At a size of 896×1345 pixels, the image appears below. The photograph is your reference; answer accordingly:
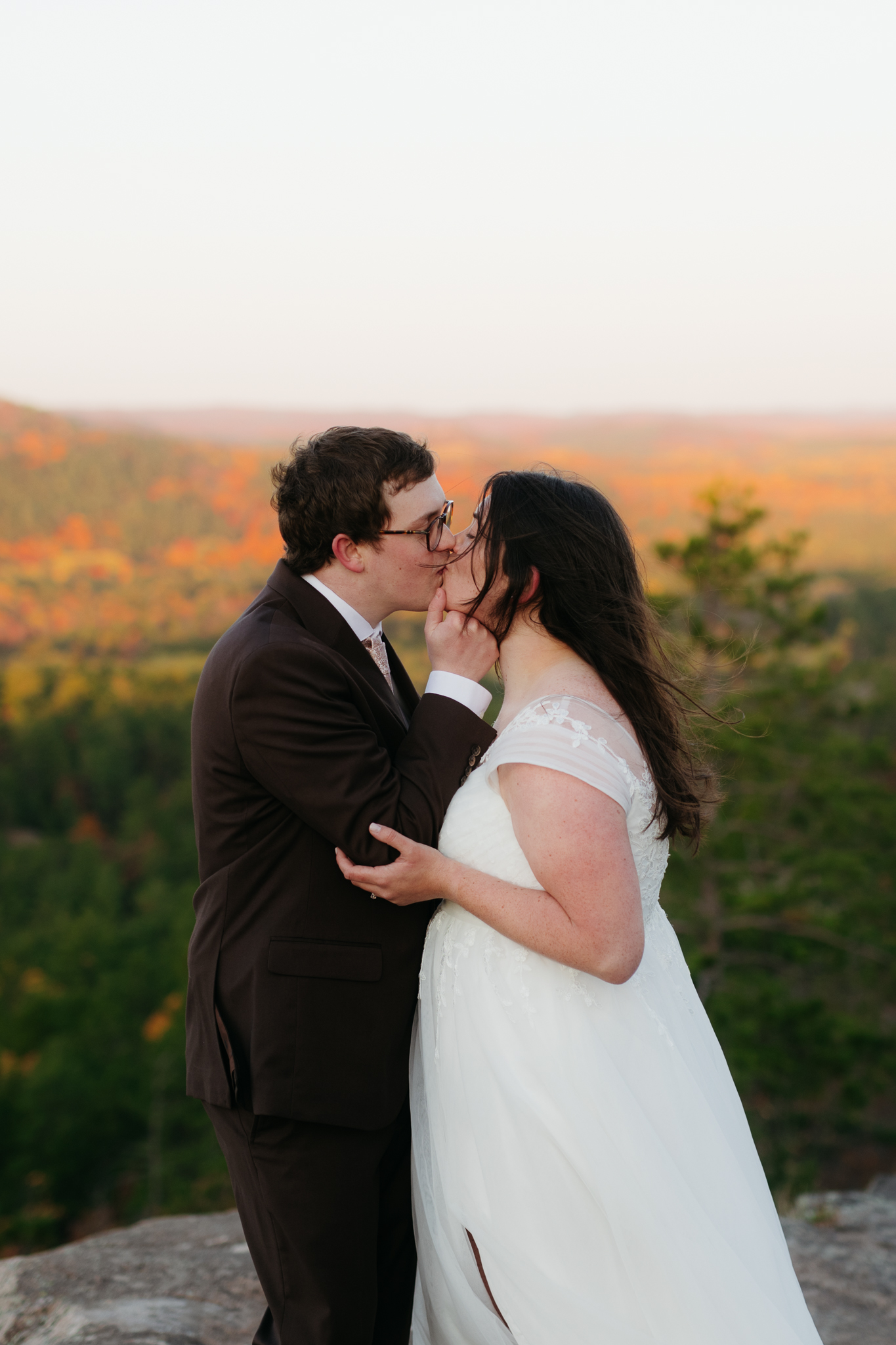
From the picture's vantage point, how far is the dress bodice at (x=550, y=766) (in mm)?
2094

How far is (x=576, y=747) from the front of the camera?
6.89ft

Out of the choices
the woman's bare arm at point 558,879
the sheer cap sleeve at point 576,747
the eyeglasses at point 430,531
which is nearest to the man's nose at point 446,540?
the eyeglasses at point 430,531

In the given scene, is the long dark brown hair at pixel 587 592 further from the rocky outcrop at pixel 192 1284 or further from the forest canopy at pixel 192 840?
the rocky outcrop at pixel 192 1284

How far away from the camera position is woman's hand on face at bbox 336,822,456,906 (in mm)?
2123

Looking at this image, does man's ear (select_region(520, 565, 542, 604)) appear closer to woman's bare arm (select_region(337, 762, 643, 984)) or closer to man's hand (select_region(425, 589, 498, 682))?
man's hand (select_region(425, 589, 498, 682))

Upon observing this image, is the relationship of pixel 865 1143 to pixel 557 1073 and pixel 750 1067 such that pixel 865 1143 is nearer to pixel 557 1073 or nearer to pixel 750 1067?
pixel 750 1067

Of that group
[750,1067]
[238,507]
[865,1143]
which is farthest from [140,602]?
[750,1067]

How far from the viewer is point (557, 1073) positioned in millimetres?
2174

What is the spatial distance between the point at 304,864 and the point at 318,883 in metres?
0.05

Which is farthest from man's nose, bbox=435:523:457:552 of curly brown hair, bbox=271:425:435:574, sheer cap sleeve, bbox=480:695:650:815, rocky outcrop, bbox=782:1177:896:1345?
rocky outcrop, bbox=782:1177:896:1345

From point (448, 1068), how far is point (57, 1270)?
1926 mm

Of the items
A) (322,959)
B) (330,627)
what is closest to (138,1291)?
(322,959)

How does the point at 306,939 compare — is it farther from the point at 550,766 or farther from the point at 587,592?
the point at 587,592

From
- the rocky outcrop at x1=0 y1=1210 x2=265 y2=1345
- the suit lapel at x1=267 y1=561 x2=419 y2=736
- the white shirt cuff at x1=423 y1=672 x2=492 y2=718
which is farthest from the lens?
the rocky outcrop at x1=0 y1=1210 x2=265 y2=1345
